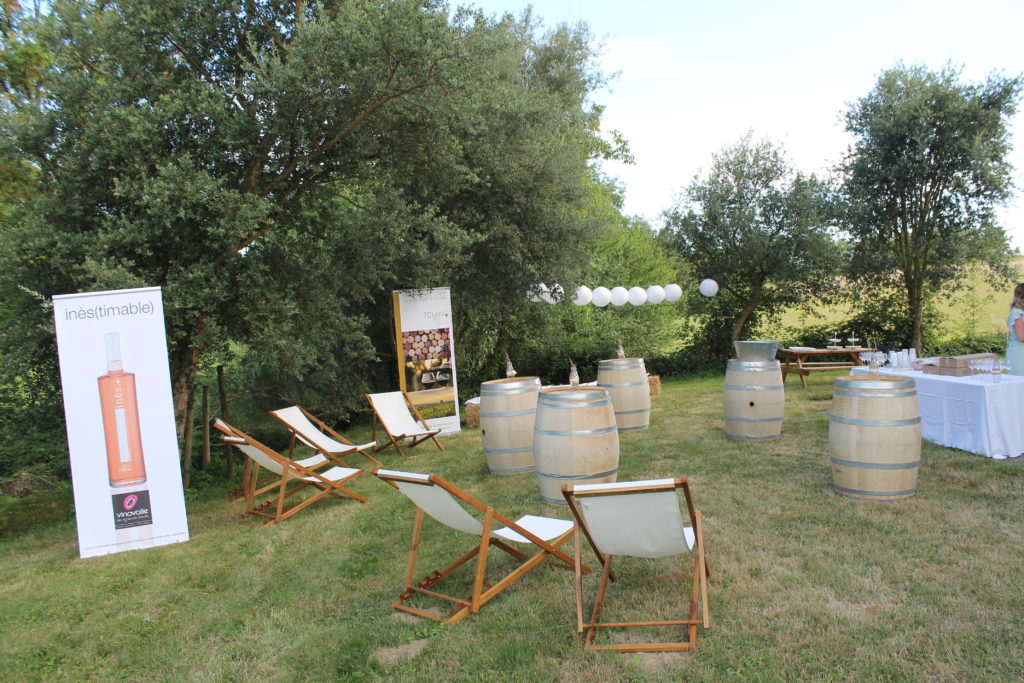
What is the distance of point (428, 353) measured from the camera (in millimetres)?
8680

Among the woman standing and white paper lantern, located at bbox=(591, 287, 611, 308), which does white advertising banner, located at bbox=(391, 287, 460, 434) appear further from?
the woman standing

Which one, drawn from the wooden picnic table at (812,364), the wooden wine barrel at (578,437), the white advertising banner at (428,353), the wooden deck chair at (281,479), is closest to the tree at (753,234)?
the wooden picnic table at (812,364)

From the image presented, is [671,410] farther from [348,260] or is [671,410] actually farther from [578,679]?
[578,679]

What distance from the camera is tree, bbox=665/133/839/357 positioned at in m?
12.4

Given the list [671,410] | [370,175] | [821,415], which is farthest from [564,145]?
[821,415]

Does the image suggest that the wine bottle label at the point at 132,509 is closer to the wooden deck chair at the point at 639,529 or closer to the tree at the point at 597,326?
the wooden deck chair at the point at 639,529

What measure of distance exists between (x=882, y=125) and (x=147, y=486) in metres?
13.0

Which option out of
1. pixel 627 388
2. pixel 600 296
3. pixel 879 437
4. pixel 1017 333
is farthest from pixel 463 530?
pixel 600 296

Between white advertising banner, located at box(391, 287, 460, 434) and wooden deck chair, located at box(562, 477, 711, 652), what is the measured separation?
5765mm

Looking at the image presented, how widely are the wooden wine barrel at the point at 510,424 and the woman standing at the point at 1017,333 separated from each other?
4.43m

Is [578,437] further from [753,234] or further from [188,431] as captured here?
[753,234]

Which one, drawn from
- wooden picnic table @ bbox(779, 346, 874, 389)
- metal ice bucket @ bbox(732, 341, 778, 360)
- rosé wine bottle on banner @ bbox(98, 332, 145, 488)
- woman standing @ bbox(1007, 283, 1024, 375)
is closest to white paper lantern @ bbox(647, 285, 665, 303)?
wooden picnic table @ bbox(779, 346, 874, 389)

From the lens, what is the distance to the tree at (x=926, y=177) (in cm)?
1152

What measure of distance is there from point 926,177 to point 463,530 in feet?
41.1
